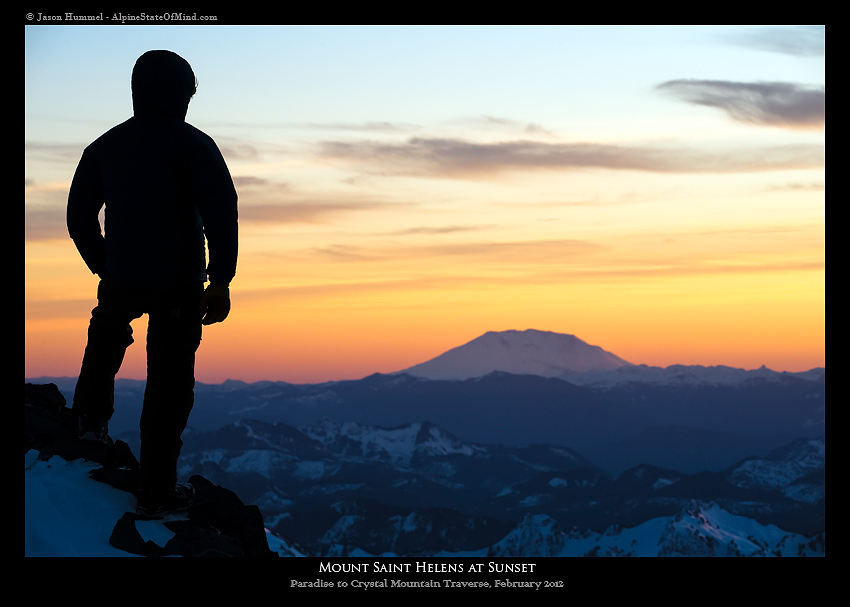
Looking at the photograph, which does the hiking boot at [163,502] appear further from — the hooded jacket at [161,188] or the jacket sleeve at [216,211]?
the jacket sleeve at [216,211]

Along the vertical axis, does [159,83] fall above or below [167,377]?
above

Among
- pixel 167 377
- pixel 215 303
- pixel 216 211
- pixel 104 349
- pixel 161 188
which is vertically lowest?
pixel 167 377

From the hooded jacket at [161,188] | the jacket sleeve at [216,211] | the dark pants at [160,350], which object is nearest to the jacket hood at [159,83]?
the hooded jacket at [161,188]

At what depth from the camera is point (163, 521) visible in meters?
8.45

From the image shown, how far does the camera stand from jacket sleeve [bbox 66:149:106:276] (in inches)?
320

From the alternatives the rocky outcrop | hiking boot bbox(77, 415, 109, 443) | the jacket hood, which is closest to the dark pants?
the rocky outcrop

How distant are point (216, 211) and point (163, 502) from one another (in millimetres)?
3328

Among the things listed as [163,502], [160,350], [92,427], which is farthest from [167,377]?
[92,427]

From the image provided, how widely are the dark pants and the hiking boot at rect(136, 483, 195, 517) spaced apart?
0.29 feet

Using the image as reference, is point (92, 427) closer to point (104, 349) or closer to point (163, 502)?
point (104, 349)

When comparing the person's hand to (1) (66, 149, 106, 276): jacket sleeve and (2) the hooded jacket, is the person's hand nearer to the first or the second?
(2) the hooded jacket

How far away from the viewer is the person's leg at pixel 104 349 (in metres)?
8.20

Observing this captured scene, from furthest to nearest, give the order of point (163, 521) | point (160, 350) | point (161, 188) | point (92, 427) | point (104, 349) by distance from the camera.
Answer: point (92, 427), point (104, 349), point (163, 521), point (160, 350), point (161, 188)
